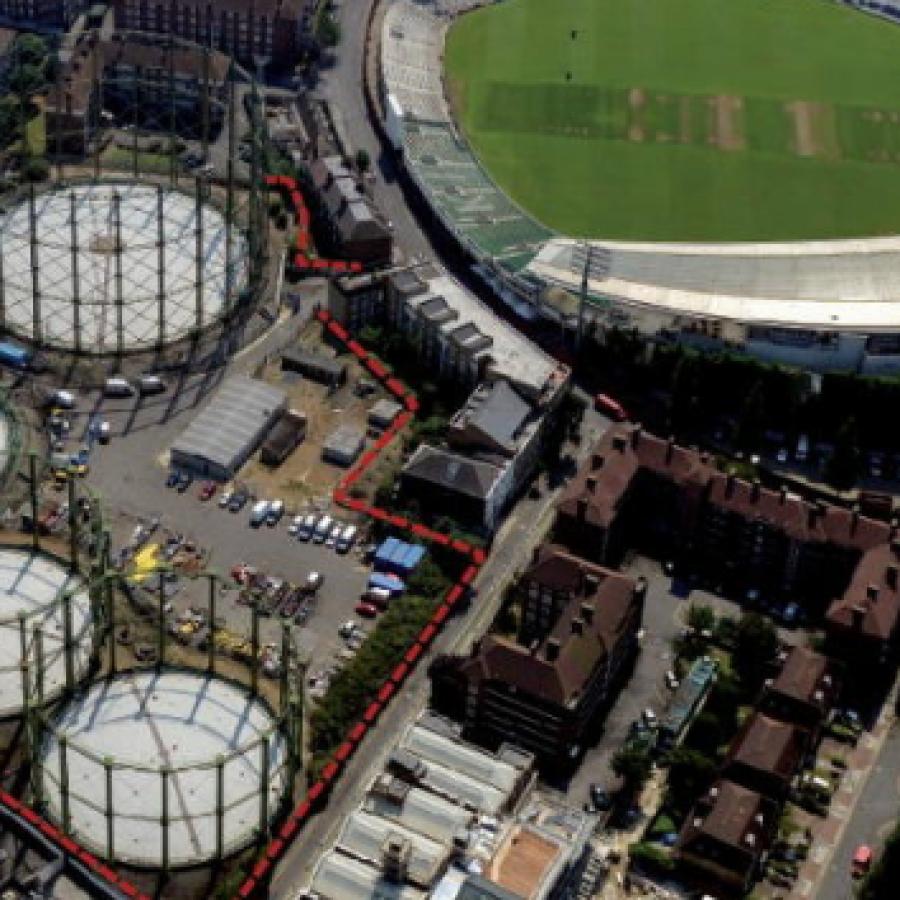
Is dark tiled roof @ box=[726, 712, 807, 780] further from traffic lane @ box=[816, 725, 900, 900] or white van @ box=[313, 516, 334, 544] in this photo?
white van @ box=[313, 516, 334, 544]

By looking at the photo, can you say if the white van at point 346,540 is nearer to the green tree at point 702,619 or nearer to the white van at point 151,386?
the white van at point 151,386

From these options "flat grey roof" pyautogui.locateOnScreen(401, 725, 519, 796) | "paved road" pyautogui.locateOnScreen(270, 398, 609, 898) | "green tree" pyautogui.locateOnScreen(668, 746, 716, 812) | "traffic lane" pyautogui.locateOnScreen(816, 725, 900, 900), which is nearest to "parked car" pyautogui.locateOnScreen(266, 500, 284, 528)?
"paved road" pyautogui.locateOnScreen(270, 398, 609, 898)

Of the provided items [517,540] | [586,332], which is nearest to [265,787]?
[517,540]

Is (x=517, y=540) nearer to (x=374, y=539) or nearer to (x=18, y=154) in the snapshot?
(x=374, y=539)

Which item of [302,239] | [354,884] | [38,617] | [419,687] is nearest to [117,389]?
[302,239]

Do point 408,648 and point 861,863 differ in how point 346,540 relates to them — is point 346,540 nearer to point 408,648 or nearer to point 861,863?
point 408,648

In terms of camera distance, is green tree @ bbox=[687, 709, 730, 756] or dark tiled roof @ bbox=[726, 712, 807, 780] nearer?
dark tiled roof @ bbox=[726, 712, 807, 780]
